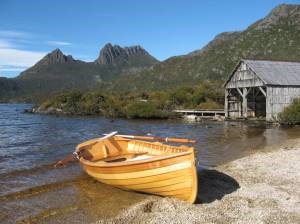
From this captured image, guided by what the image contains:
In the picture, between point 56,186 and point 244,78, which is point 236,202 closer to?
point 56,186

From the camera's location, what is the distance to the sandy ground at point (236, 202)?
944 cm

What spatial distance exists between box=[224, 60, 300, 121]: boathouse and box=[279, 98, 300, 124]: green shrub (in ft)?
2.23

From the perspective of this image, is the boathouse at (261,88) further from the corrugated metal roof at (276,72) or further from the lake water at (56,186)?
the lake water at (56,186)

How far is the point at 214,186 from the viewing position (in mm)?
12523

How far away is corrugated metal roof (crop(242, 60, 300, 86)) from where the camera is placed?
124 feet

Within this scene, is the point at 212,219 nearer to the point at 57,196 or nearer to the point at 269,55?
the point at 57,196

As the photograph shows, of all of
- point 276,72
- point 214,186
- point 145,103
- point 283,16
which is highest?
point 283,16

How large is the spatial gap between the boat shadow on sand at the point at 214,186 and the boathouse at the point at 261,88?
25.2m

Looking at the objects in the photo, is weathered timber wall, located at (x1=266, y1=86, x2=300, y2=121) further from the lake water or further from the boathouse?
the lake water

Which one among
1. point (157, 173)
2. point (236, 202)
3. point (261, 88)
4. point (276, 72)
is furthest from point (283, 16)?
point (157, 173)

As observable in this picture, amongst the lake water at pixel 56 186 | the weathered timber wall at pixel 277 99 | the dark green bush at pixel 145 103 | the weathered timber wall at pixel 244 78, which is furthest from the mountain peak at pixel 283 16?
the lake water at pixel 56 186

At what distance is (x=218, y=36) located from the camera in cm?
17950

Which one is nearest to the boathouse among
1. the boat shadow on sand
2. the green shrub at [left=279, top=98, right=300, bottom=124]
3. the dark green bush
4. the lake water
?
the green shrub at [left=279, top=98, right=300, bottom=124]

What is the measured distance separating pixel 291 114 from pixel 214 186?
1055 inches
